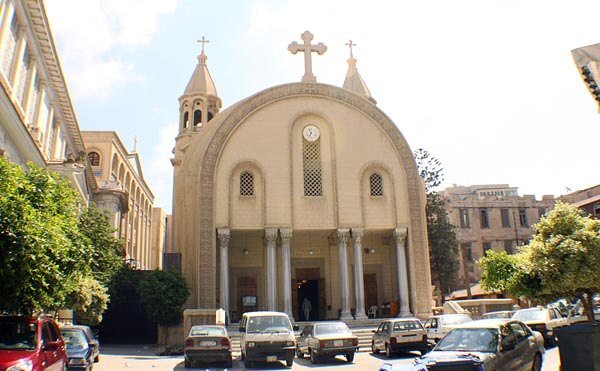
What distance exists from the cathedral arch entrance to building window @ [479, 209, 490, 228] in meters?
23.1

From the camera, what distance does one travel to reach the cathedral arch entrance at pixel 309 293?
28016mm

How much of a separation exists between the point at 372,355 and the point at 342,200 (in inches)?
400

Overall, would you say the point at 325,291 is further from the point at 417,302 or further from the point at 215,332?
the point at 215,332

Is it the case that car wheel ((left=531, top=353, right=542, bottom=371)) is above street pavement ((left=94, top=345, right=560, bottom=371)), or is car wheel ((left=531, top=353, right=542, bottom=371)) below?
above

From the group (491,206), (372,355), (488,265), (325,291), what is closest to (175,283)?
(325,291)

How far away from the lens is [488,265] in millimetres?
29375

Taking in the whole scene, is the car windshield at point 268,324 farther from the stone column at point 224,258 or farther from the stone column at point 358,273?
the stone column at point 358,273

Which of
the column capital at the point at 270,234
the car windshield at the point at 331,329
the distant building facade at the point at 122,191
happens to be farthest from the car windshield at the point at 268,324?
the distant building facade at the point at 122,191

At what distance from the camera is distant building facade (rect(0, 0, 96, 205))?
15578 mm

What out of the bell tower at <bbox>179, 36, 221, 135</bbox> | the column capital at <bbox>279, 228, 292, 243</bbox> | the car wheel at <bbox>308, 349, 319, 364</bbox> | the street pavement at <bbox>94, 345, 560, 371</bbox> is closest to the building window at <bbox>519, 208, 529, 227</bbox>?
the bell tower at <bbox>179, 36, 221, 135</bbox>

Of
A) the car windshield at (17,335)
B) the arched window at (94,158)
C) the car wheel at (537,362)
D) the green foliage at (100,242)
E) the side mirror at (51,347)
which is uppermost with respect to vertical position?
the arched window at (94,158)

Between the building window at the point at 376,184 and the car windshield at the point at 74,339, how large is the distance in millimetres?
16810

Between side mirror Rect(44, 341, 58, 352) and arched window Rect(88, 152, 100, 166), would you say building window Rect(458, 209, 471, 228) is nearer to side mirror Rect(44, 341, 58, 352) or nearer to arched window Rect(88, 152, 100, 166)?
arched window Rect(88, 152, 100, 166)

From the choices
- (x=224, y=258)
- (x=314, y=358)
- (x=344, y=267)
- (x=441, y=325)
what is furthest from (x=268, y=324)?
(x=344, y=267)
